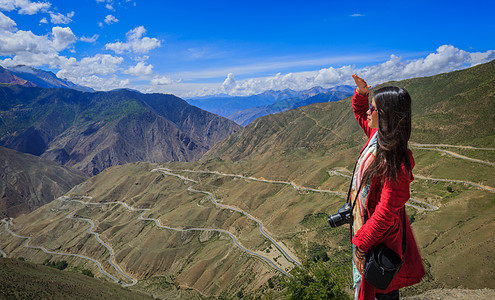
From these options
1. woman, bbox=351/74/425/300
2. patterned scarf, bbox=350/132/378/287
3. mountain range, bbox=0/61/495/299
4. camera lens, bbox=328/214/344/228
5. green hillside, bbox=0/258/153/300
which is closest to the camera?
woman, bbox=351/74/425/300

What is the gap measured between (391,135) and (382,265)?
150 centimetres

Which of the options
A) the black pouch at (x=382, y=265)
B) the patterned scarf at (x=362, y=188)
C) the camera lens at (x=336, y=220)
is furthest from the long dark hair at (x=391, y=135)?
the camera lens at (x=336, y=220)

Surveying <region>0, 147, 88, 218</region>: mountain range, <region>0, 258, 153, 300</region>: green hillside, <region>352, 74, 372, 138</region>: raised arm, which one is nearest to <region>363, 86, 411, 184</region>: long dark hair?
<region>352, 74, 372, 138</region>: raised arm

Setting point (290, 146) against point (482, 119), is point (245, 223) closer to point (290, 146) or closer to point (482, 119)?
point (482, 119)

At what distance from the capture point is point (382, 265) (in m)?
3.39

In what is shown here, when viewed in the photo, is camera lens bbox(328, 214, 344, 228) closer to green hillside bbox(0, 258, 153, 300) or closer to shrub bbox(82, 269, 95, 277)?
green hillside bbox(0, 258, 153, 300)

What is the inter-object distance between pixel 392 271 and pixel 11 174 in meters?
177

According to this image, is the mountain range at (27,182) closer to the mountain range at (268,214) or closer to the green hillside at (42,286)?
the mountain range at (268,214)

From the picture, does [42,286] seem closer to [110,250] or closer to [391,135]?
[391,135]

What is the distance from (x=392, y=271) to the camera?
3389 millimetres

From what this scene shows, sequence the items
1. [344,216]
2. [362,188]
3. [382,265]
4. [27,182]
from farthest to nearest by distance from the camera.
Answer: [27,182] < [344,216] < [362,188] < [382,265]

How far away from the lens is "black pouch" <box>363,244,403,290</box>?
3.39 meters

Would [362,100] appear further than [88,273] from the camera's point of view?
No

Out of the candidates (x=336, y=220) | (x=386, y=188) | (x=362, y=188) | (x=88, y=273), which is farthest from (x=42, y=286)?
(x=386, y=188)
